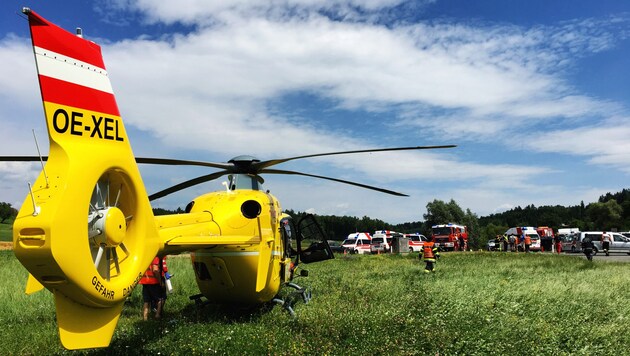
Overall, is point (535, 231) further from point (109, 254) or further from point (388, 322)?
point (109, 254)

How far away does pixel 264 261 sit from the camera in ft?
27.7

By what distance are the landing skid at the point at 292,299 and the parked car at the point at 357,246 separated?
29177mm

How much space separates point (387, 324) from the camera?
7922mm

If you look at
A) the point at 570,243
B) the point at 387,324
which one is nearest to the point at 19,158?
the point at 387,324

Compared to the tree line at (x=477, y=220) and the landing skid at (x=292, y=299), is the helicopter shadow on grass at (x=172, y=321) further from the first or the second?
the tree line at (x=477, y=220)

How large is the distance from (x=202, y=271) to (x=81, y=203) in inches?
186

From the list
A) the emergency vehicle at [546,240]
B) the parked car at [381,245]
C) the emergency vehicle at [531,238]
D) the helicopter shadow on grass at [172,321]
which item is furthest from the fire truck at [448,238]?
the helicopter shadow on grass at [172,321]

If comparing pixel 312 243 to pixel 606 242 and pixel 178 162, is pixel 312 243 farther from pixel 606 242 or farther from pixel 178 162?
pixel 606 242

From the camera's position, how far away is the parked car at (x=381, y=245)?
4044 centimetres

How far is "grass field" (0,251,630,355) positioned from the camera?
275 inches

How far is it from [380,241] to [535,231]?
649 inches

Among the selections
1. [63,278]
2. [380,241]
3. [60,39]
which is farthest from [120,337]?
[380,241]

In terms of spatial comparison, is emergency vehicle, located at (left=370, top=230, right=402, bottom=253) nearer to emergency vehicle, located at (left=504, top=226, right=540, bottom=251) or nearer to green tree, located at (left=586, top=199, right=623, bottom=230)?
emergency vehicle, located at (left=504, top=226, right=540, bottom=251)

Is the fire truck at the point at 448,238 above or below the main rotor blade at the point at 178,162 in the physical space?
below
